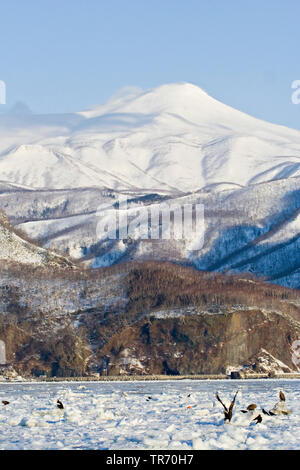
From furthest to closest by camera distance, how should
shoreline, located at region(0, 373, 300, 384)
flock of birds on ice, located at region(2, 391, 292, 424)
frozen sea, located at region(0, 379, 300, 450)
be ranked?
shoreline, located at region(0, 373, 300, 384)
flock of birds on ice, located at region(2, 391, 292, 424)
frozen sea, located at region(0, 379, 300, 450)

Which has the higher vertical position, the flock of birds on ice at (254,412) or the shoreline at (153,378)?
the shoreline at (153,378)

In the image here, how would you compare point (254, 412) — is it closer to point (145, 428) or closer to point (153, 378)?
point (145, 428)

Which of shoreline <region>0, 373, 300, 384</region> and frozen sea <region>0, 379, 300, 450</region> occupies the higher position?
shoreline <region>0, 373, 300, 384</region>

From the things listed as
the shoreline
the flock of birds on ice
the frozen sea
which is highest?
the shoreline

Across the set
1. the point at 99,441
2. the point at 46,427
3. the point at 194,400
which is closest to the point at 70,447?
the point at 99,441

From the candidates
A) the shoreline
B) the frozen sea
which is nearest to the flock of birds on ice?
the frozen sea

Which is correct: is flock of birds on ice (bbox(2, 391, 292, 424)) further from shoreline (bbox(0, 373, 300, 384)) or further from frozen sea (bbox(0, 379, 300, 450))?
shoreline (bbox(0, 373, 300, 384))

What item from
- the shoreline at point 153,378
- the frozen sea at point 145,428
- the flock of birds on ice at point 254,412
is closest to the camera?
the frozen sea at point 145,428

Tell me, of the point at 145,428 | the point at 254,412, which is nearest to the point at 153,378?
the point at 254,412

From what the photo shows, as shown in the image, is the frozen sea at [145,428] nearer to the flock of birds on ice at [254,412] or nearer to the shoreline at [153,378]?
the flock of birds on ice at [254,412]

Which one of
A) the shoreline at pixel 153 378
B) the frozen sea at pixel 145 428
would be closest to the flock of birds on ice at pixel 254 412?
the frozen sea at pixel 145 428

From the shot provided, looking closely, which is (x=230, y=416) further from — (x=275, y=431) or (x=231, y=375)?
(x=231, y=375)
